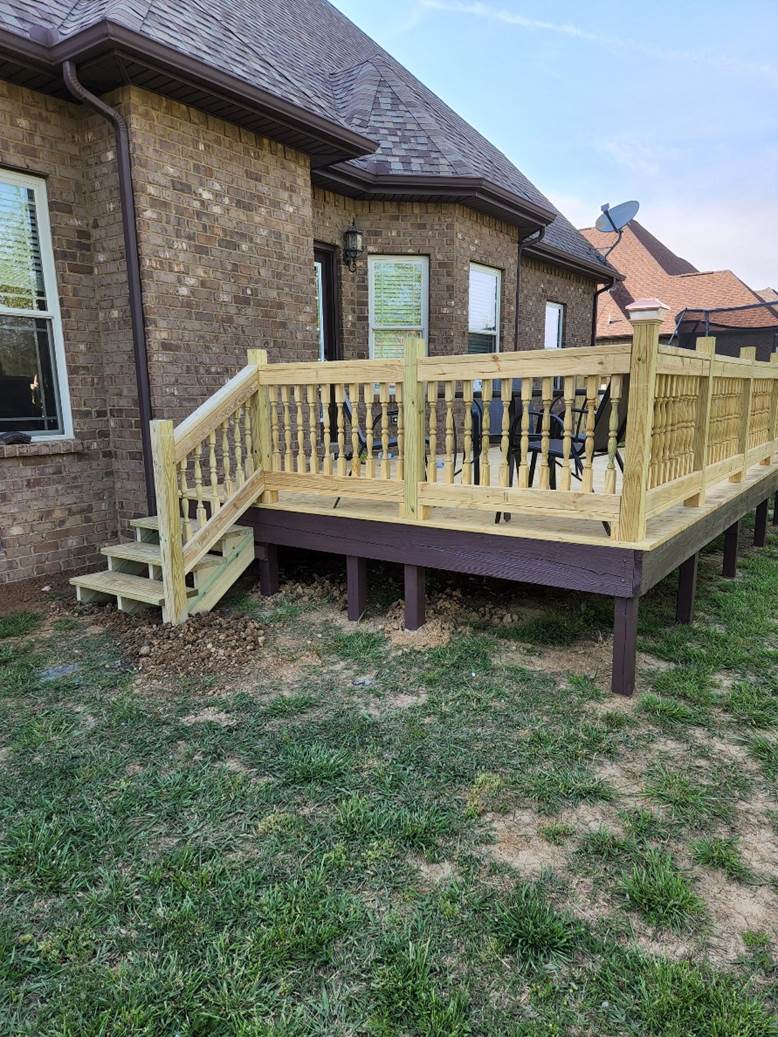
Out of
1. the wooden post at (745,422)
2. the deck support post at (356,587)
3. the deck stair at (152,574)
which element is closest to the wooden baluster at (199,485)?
the deck stair at (152,574)

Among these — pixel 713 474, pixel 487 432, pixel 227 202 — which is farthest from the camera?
pixel 227 202

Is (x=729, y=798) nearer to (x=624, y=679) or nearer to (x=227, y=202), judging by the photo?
(x=624, y=679)

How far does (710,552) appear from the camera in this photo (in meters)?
6.52

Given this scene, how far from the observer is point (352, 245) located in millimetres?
7078

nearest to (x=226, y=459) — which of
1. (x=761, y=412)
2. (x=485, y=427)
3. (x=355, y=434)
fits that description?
(x=355, y=434)

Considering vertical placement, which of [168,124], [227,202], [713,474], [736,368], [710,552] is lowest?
[710,552]

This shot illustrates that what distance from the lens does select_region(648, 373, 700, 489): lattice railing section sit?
3463 millimetres

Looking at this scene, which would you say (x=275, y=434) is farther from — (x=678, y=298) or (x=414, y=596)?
(x=678, y=298)

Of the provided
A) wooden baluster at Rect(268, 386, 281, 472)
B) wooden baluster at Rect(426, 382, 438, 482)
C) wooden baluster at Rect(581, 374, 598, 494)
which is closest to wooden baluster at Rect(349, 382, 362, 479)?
wooden baluster at Rect(426, 382, 438, 482)

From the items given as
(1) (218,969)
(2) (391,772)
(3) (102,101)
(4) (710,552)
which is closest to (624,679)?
(2) (391,772)

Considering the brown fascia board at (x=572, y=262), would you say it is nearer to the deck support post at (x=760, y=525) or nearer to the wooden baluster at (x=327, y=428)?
the deck support post at (x=760, y=525)

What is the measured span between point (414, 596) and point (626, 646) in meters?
1.38

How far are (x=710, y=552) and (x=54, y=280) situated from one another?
6.18 metres

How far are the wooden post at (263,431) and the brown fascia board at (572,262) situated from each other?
5859 millimetres
